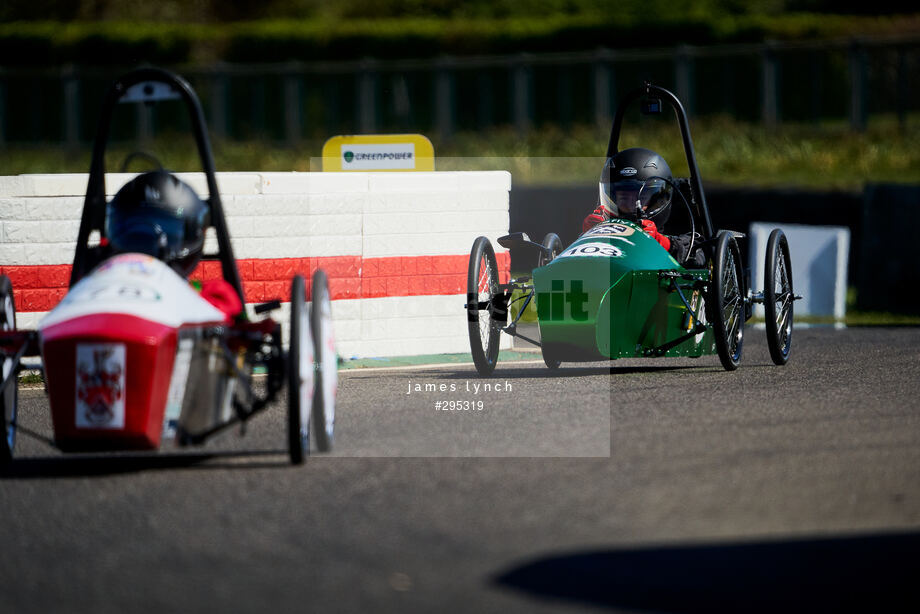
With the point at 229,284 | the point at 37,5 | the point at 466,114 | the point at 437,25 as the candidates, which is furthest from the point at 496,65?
the point at 229,284

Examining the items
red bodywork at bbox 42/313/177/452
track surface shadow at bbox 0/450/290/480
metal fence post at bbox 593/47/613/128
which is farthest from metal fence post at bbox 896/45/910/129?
red bodywork at bbox 42/313/177/452

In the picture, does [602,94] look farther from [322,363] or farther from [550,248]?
[322,363]

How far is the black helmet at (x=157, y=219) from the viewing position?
22.3 ft

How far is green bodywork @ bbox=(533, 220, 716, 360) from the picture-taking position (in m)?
8.89

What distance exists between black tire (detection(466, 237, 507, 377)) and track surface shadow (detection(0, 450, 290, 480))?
8.38ft

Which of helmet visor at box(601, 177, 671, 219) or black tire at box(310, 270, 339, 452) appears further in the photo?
helmet visor at box(601, 177, 671, 219)

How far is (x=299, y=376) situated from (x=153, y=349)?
1.91 ft

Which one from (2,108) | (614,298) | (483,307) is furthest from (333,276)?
(2,108)

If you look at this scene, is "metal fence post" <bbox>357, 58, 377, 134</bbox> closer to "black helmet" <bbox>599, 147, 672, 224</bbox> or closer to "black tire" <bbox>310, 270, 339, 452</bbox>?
"black helmet" <bbox>599, 147, 672, 224</bbox>

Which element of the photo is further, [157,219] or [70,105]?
[70,105]

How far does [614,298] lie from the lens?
29.3ft

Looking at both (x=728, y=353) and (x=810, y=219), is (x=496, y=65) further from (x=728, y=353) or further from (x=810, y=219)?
(x=728, y=353)

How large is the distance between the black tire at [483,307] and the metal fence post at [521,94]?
62.5ft

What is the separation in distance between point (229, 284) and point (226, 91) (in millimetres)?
25561
